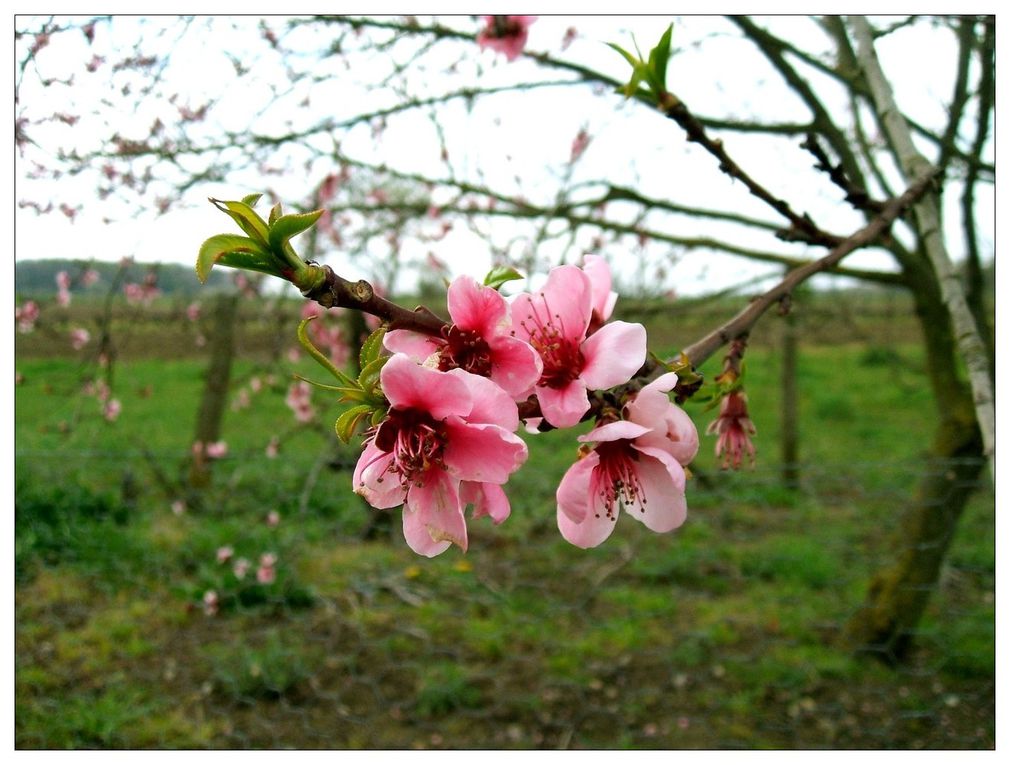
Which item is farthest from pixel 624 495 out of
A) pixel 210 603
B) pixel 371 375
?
pixel 210 603

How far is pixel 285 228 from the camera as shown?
0.44 meters

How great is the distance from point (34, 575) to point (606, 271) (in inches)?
128

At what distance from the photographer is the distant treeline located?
2473 millimetres

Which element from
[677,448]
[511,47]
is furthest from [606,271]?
[511,47]

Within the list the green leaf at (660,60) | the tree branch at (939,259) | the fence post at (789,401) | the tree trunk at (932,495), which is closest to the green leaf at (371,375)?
the green leaf at (660,60)

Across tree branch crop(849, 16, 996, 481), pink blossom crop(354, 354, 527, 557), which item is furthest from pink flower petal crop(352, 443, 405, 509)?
tree branch crop(849, 16, 996, 481)

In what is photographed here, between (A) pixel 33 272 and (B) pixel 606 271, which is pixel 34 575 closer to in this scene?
(A) pixel 33 272

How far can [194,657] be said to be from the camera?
8.56 feet

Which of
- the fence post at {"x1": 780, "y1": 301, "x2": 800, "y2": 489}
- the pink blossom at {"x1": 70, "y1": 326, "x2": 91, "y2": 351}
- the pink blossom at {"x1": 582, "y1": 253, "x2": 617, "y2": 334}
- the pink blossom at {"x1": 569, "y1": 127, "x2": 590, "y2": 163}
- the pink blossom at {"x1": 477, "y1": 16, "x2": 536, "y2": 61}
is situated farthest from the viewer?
the fence post at {"x1": 780, "y1": 301, "x2": 800, "y2": 489}

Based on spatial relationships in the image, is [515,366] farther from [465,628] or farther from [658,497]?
[465,628]

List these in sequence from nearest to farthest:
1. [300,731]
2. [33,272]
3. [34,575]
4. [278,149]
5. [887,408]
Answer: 1. [300,731]
2. [278,149]
3. [33,272]
4. [34,575]
5. [887,408]

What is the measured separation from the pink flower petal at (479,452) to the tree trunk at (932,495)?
219 cm

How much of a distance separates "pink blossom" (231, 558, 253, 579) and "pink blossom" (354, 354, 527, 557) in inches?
99.7

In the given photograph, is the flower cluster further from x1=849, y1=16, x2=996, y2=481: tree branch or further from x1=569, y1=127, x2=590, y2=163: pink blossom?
x1=569, y1=127, x2=590, y2=163: pink blossom
